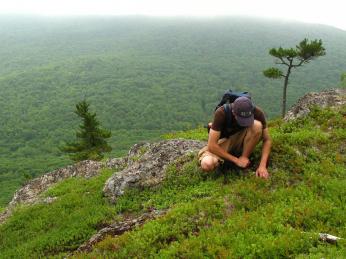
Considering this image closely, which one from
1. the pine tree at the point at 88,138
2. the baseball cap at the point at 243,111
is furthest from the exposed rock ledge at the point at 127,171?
the pine tree at the point at 88,138

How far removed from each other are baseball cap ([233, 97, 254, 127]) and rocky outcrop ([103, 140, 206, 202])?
466 cm

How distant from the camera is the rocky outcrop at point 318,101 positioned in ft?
62.0

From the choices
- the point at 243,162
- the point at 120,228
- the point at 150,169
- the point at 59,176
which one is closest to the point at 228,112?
the point at 243,162

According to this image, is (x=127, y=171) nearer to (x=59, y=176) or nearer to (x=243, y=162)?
(x=243, y=162)

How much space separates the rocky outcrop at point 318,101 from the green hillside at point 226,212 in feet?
4.37

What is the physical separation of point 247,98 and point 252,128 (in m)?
1.29

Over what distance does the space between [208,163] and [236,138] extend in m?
1.17

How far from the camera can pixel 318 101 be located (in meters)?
19.8

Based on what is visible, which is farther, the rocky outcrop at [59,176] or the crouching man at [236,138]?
the rocky outcrop at [59,176]

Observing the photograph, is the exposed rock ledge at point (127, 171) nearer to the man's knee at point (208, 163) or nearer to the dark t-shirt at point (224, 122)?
the man's knee at point (208, 163)

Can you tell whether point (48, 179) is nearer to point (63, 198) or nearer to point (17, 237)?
point (63, 198)

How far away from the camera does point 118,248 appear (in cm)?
1045

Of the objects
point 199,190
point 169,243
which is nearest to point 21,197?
point 199,190

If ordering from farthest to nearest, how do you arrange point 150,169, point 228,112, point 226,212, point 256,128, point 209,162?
1. point 150,169
2. point 209,162
3. point 256,128
4. point 228,112
5. point 226,212
